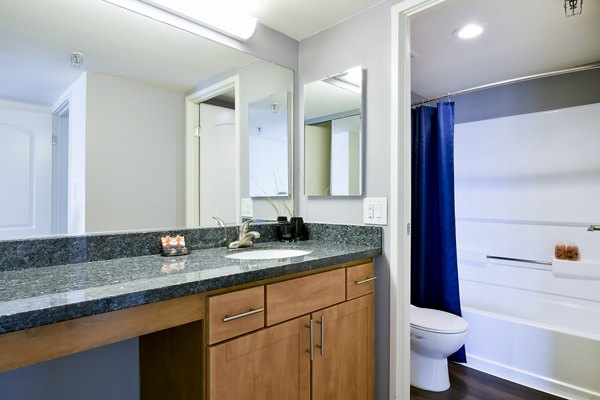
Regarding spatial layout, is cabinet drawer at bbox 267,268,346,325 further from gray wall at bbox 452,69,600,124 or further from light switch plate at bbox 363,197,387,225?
gray wall at bbox 452,69,600,124

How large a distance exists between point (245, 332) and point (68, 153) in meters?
0.91

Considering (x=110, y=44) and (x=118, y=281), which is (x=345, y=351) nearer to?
(x=118, y=281)

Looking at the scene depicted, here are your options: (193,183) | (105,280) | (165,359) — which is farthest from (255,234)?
(105,280)

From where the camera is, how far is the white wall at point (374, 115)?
1502 millimetres

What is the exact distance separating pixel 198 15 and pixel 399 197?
123 centimetres

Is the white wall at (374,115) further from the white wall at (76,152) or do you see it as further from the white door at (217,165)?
the white wall at (76,152)

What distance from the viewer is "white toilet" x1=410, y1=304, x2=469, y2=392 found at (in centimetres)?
179

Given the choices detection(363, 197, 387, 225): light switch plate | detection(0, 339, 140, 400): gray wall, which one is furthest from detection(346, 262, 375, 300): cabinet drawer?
detection(0, 339, 140, 400): gray wall

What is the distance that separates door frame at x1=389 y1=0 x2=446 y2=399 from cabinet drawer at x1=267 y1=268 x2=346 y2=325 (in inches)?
12.6

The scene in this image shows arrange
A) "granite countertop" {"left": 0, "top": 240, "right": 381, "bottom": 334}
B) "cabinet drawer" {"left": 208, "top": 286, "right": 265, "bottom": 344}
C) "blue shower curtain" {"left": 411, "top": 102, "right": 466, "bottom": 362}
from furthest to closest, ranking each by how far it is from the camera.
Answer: "blue shower curtain" {"left": 411, "top": 102, "right": 466, "bottom": 362} → "cabinet drawer" {"left": 208, "top": 286, "right": 265, "bottom": 344} → "granite countertop" {"left": 0, "top": 240, "right": 381, "bottom": 334}

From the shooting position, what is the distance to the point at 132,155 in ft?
4.28

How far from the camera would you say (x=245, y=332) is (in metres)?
0.96

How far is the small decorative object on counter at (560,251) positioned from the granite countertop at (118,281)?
84.1 inches

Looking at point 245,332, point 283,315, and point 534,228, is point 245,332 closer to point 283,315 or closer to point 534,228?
point 283,315
